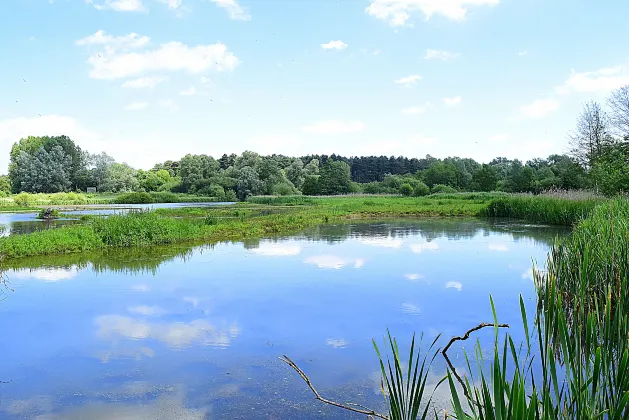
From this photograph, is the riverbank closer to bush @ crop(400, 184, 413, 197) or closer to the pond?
the pond

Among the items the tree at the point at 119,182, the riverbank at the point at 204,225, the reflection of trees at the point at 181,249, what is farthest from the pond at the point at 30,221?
the tree at the point at 119,182

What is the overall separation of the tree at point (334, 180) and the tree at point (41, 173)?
31.0 meters

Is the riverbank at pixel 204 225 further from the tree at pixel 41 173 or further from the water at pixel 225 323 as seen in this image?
the tree at pixel 41 173

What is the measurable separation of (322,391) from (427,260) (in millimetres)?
7552

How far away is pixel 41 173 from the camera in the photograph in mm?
55062

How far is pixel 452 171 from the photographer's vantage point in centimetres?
5928

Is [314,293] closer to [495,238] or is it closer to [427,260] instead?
[427,260]

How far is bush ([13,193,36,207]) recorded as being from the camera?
39.2 m

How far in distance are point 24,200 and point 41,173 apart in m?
16.8

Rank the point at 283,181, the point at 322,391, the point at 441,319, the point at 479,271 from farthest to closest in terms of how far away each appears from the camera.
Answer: the point at 283,181 → the point at 479,271 → the point at 441,319 → the point at 322,391

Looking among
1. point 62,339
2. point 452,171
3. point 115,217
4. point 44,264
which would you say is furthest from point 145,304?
point 452,171

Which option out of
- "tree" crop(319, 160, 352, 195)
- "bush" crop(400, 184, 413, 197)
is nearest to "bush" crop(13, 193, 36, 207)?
"tree" crop(319, 160, 352, 195)

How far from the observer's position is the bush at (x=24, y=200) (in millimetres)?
39219

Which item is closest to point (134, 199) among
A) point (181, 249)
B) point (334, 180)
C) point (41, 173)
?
point (41, 173)
